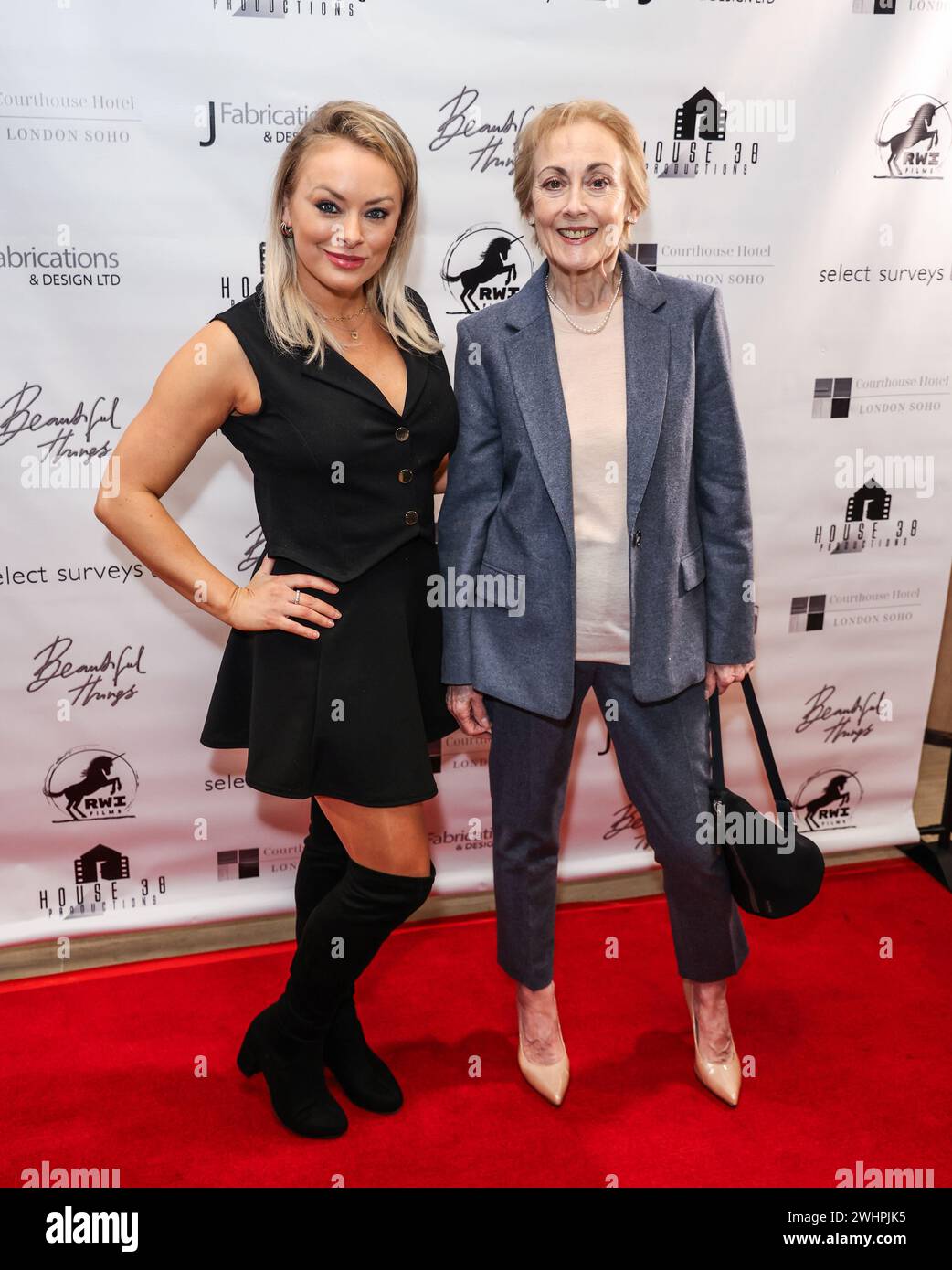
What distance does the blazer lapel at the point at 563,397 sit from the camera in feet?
6.22

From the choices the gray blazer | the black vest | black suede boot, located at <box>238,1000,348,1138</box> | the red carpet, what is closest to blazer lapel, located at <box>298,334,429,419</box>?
the black vest

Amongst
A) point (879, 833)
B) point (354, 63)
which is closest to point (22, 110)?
point (354, 63)

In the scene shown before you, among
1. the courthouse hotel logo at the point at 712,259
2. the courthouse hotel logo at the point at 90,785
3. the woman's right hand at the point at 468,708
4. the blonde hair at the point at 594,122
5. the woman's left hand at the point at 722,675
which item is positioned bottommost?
the courthouse hotel logo at the point at 90,785

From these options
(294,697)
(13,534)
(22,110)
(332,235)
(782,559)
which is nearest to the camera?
(332,235)

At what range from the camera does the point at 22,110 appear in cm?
224

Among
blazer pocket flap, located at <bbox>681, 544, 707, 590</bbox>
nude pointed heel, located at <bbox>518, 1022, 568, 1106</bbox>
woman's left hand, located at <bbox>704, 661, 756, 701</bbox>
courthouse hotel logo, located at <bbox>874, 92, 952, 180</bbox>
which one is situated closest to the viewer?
blazer pocket flap, located at <bbox>681, 544, 707, 590</bbox>

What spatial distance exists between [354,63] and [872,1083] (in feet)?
7.98

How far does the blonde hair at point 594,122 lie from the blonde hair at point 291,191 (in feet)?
0.65

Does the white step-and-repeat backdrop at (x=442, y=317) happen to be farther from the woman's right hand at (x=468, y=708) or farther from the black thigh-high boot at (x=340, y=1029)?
the woman's right hand at (x=468, y=708)

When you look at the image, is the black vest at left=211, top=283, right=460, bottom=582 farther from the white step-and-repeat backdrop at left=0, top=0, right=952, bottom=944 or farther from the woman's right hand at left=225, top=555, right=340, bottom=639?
the white step-and-repeat backdrop at left=0, top=0, right=952, bottom=944

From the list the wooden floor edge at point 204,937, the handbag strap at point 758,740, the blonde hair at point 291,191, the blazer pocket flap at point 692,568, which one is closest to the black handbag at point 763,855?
the handbag strap at point 758,740

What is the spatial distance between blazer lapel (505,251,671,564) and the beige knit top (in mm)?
23

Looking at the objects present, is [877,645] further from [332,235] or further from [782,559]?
[332,235]

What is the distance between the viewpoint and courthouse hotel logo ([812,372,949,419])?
283 cm
